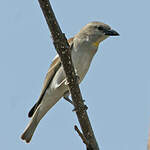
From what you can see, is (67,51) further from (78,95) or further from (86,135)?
(86,135)

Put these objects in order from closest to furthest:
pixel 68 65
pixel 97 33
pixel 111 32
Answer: pixel 68 65 → pixel 111 32 → pixel 97 33

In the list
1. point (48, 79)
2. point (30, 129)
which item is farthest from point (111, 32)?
point (30, 129)

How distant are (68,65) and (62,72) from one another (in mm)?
2297

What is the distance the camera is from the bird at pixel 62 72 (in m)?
5.98

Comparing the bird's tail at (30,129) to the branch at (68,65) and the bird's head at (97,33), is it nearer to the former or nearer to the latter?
the bird's head at (97,33)

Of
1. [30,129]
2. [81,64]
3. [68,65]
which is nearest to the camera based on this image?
[68,65]

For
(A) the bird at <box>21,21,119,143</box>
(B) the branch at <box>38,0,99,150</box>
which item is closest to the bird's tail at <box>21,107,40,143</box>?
(A) the bird at <box>21,21,119,143</box>

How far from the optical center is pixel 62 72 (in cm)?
598

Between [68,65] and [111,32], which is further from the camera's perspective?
[111,32]

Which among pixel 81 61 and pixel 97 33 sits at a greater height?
pixel 97 33

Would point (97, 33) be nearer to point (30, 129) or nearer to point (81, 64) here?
point (81, 64)

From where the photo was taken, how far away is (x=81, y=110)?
3807 mm

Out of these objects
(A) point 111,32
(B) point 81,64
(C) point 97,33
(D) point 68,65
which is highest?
(C) point 97,33

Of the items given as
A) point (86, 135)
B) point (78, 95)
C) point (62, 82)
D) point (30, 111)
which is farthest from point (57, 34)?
point (30, 111)
